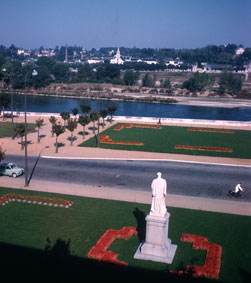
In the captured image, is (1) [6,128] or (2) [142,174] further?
(1) [6,128]

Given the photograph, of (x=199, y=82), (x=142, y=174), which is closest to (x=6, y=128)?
(x=142, y=174)

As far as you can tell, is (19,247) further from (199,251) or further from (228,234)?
(228,234)

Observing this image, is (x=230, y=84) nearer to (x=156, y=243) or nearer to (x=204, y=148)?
(x=204, y=148)

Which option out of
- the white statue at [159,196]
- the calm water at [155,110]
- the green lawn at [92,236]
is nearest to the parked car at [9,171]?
the green lawn at [92,236]

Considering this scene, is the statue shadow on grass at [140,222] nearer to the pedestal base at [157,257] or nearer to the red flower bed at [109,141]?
the pedestal base at [157,257]

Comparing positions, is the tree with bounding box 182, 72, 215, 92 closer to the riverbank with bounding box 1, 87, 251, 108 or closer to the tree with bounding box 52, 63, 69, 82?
the riverbank with bounding box 1, 87, 251, 108

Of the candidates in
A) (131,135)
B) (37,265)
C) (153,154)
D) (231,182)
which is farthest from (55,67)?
(37,265)

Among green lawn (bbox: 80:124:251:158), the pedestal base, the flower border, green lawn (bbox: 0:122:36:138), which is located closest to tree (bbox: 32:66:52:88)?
green lawn (bbox: 0:122:36:138)
